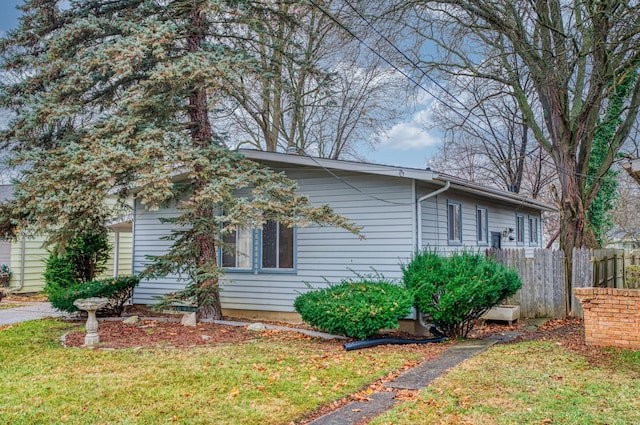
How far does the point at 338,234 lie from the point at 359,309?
2.74 meters

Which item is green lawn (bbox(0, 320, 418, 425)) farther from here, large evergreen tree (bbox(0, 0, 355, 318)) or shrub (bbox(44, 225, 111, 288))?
shrub (bbox(44, 225, 111, 288))

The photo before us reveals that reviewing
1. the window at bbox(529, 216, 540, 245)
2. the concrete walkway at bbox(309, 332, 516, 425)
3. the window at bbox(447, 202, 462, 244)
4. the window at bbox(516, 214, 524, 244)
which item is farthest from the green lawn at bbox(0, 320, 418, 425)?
the window at bbox(529, 216, 540, 245)

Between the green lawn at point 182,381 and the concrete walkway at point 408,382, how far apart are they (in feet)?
0.90

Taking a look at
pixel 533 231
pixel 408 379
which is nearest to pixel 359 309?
pixel 408 379

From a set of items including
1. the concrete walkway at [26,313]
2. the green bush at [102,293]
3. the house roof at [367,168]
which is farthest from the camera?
the concrete walkway at [26,313]

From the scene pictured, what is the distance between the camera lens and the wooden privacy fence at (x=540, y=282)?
11.4 metres

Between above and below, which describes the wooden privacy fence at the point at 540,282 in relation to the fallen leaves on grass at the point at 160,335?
above

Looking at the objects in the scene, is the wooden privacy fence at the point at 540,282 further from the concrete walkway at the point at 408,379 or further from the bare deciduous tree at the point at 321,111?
the bare deciduous tree at the point at 321,111

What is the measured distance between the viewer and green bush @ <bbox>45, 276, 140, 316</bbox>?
36.4 ft

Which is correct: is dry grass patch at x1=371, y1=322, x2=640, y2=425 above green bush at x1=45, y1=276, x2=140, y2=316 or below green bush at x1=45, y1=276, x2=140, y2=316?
below

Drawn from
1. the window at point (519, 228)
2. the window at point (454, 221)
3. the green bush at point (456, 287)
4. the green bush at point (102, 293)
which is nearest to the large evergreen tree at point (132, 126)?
Result: the green bush at point (456, 287)

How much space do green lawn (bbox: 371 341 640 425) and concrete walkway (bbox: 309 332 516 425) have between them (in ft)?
0.58

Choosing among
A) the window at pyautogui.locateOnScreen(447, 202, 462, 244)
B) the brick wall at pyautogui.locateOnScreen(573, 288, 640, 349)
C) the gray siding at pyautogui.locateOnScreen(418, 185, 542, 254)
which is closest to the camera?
the brick wall at pyautogui.locateOnScreen(573, 288, 640, 349)

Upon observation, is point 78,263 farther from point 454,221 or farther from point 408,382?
point 408,382
